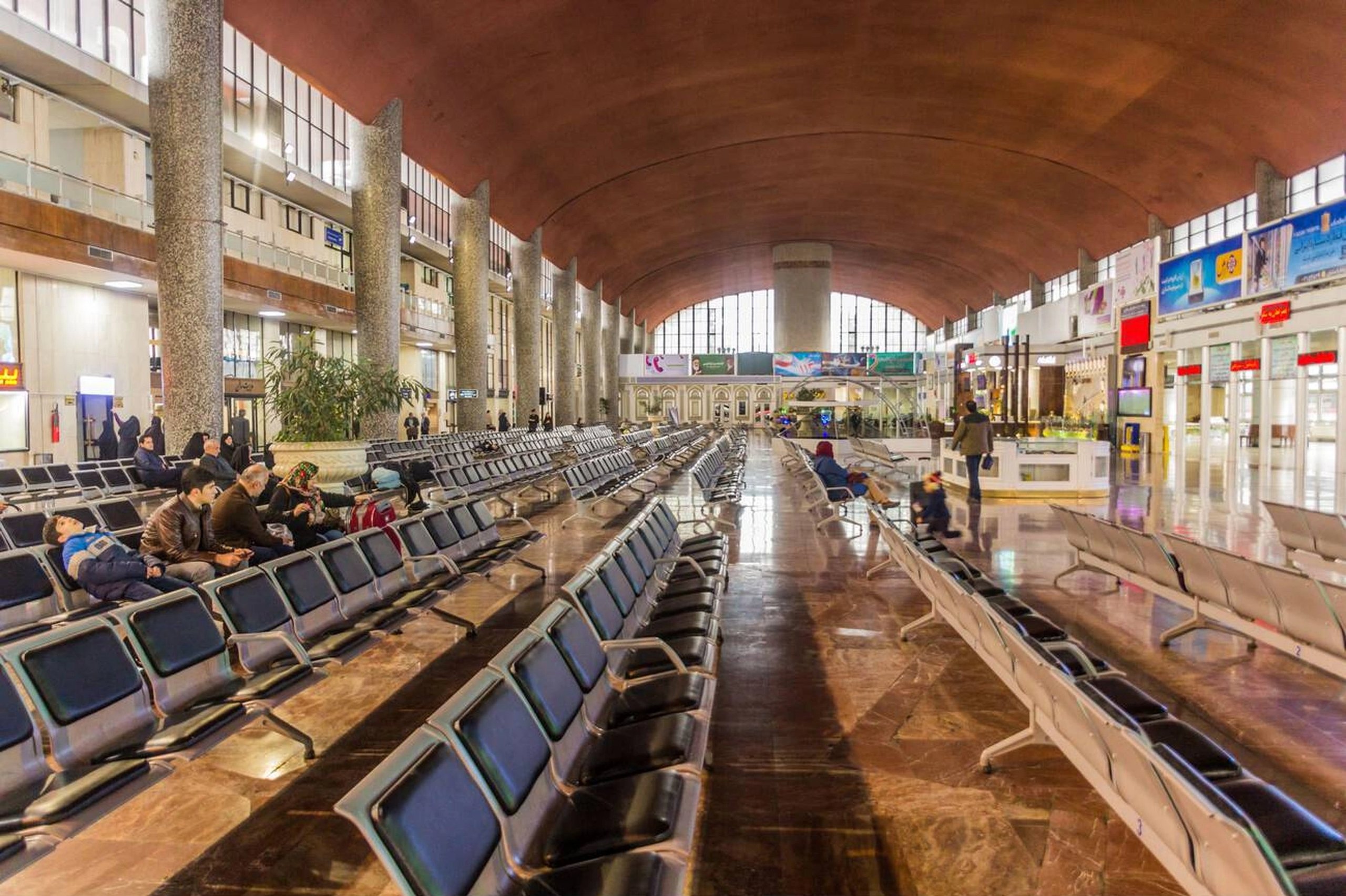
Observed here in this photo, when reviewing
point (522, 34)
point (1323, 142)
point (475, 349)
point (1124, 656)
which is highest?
point (522, 34)

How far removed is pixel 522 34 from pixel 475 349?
9.57m

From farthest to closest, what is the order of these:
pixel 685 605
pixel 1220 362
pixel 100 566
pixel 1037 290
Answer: pixel 1037 290, pixel 1220 362, pixel 685 605, pixel 100 566

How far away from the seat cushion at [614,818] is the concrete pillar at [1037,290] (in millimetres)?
47154

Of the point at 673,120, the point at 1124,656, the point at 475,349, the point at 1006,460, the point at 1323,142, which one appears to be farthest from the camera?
the point at 673,120

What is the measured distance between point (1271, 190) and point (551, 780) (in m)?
Answer: 28.9

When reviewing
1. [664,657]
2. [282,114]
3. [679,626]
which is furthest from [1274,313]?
[282,114]

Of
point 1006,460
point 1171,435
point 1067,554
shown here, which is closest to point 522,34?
point 1006,460

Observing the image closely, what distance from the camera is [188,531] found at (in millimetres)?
5688

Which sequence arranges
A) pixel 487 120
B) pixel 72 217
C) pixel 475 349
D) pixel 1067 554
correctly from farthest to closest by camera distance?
1. pixel 475 349
2. pixel 487 120
3. pixel 72 217
4. pixel 1067 554

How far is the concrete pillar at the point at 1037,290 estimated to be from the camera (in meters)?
45.4

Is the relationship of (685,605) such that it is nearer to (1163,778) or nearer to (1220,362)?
(1163,778)

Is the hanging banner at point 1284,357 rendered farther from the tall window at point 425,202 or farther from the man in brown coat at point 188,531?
the tall window at point 425,202

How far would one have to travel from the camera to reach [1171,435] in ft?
94.5

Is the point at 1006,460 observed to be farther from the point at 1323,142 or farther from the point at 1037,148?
the point at 1037,148
